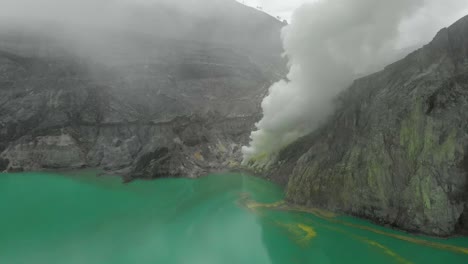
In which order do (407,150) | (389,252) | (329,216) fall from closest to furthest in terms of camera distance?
1. (389,252)
2. (407,150)
3. (329,216)

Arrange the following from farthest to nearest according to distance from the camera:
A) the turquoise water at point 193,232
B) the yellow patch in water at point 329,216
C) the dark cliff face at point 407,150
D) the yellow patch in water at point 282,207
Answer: the yellow patch in water at point 282,207 → the dark cliff face at point 407,150 → the turquoise water at point 193,232 → the yellow patch in water at point 329,216

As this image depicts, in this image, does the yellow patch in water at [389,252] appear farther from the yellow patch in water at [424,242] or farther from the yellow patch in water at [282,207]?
the yellow patch in water at [282,207]

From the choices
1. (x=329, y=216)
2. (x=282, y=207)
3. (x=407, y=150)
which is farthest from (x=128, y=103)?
(x=407, y=150)

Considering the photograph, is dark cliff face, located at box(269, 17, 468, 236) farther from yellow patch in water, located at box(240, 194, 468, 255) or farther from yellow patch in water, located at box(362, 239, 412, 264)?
yellow patch in water, located at box(362, 239, 412, 264)

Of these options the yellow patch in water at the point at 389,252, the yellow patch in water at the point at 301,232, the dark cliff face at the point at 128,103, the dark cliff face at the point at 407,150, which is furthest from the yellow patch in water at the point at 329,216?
the dark cliff face at the point at 128,103

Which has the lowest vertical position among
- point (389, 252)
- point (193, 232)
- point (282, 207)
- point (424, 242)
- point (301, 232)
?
point (193, 232)

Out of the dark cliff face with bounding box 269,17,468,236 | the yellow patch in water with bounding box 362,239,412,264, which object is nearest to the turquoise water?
the yellow patch in water with bounding box 362,239,412,264

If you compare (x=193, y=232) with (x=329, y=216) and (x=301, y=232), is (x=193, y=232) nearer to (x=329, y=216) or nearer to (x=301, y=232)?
(x=301, y=232)
